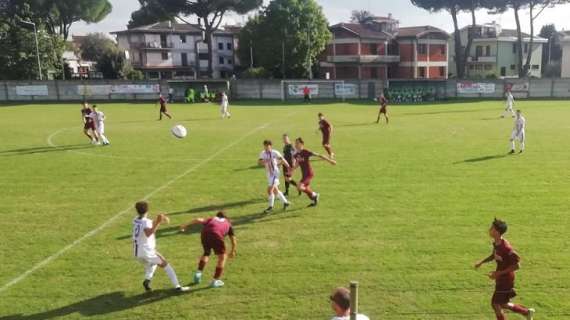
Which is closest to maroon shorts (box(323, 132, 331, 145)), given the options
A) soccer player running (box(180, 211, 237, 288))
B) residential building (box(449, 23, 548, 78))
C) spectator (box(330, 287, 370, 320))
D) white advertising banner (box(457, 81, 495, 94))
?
soccer player running (box(180, 211, 237, 288))

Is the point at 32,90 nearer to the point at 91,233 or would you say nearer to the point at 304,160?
the point at 91,233

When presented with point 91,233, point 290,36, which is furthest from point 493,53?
point 91,233

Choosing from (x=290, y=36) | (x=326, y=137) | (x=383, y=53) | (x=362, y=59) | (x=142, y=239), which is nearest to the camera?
(x=142, y=239)

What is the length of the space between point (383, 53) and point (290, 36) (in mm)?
18797

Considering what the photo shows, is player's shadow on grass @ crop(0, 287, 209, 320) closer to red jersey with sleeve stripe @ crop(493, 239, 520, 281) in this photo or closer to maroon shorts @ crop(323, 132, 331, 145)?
red jersey with sleeve stripe @ crop(493, 239, 520, 281)

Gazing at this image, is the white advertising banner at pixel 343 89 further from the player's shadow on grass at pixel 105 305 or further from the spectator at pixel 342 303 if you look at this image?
the spectator at pixel 342 303

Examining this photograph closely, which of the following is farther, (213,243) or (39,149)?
(39,149)

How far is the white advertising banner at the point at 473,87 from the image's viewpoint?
58.3 meters

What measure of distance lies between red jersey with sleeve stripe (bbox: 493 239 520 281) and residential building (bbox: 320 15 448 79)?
7387cm

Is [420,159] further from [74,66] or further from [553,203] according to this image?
[74,66]

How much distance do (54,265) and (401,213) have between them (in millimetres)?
8909

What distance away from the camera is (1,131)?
32.0 metres

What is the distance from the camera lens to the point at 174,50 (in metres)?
92.7

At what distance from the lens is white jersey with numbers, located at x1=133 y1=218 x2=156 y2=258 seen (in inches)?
355
